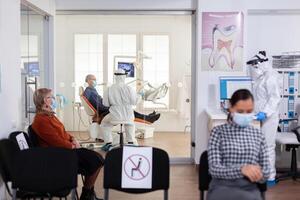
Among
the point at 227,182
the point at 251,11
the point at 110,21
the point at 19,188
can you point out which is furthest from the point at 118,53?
the point at 227,182

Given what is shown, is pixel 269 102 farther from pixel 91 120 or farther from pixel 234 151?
pixel 91 120

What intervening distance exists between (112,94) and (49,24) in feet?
4.48

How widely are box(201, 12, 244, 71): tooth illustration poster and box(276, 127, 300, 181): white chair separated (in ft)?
3.51

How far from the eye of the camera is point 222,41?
→ 18.0 feet

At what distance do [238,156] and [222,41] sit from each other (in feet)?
10.5

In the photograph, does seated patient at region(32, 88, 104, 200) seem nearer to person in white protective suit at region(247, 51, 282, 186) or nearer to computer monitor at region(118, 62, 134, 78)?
person in white protective suit at region(247, 51, 282, 186)

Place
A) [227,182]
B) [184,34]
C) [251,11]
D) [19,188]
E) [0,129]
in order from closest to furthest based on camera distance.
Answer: [227,182] < [19,188] < [0,129] < [251,11] < [184,34]

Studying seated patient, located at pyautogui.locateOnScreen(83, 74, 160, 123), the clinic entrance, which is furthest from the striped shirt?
seated patient, located at pyautogui.locateOnScreen(83, 74, 160, 123)

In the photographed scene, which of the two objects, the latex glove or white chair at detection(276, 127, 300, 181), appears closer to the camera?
the latex glove

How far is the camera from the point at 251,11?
5.52 meters

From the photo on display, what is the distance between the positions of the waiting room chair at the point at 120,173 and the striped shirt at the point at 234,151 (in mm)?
419

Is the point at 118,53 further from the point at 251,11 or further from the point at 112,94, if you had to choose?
the point at 251,11

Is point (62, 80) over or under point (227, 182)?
over

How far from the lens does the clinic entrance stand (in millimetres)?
6281
